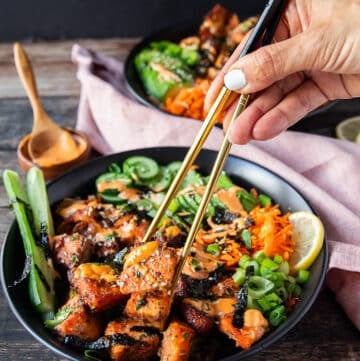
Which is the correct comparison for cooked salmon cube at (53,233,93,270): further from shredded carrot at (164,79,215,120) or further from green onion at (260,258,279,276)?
shredded carrot at (164,79,215,120)

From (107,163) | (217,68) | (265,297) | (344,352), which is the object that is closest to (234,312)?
(265,297)

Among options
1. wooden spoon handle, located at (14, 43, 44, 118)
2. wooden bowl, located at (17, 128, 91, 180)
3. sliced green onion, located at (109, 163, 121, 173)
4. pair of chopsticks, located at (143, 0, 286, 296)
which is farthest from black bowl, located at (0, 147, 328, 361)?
wooden spoon handle, located at (14, 43, 44, 118)

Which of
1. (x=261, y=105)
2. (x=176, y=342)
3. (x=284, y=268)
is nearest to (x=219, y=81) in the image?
(x=261, y=105)

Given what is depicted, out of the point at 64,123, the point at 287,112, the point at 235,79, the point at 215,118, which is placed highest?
the point at 235,79

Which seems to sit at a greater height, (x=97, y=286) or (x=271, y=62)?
(x=271, y=62)

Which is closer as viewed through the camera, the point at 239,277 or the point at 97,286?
the point at 97,286

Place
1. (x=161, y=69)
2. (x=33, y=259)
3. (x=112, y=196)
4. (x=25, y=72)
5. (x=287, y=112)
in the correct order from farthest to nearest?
1. (x=161, y=69)
2. (x=25, y=72)
3. (x=112, y=196)
4. (x=287, y=112)
5. (x=33, y=259)

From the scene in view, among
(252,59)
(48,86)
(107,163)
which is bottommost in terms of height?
(48,86)

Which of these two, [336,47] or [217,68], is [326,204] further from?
[217,68]

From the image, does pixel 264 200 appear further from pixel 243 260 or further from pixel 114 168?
pixel 114 168
